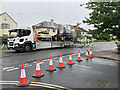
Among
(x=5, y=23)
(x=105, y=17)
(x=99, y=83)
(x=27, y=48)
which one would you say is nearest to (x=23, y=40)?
(x=27, y=48)

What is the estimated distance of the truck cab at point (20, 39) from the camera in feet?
41.8

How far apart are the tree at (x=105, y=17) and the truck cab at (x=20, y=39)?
651 cm

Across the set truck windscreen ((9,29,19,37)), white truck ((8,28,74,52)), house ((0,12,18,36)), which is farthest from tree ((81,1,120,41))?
house ((0,12,18,36))

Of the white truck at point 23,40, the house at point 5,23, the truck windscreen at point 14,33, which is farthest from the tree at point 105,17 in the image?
the house at point 5,23

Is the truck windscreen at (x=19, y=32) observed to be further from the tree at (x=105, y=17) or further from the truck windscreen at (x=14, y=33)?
the tree at (x=105, y=17)

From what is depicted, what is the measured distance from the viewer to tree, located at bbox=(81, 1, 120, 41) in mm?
10188

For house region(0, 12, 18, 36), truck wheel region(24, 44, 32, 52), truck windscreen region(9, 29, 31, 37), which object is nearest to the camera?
truck windscreen region(9, 29, 31, 37)

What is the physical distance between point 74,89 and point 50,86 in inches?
34.0

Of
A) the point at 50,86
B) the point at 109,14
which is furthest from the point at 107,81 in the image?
the point at 109,14

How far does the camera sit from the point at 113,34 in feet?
37.8

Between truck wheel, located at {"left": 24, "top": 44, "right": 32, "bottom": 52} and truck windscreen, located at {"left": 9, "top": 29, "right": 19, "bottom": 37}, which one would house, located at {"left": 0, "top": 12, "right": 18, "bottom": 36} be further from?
truck wheel, located at {"left": 24, "top": 44, "right": 32, "bottom": 52}

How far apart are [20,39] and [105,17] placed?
8812 mm

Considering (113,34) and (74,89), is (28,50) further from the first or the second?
(74,89)

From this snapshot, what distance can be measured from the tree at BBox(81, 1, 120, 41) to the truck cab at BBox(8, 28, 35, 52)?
6.51 meters
